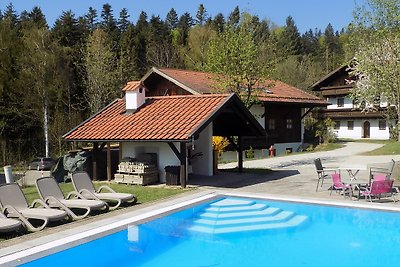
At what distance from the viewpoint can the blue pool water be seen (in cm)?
889

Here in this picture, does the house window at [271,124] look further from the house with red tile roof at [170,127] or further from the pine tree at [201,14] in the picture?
the pine tree at [201,14]

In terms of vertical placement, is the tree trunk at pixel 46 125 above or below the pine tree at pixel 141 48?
below

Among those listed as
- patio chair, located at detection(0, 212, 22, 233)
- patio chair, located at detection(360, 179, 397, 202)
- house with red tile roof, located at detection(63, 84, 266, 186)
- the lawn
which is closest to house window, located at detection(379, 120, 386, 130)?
the lawn

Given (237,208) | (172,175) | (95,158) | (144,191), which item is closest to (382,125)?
(172,175)

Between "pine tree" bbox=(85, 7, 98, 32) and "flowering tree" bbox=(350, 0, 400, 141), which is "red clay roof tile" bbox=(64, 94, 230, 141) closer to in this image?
"flowering tree" bbox=(350, 0, 400, 141)

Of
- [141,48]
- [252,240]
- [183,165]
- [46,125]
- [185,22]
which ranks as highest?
[185,22]

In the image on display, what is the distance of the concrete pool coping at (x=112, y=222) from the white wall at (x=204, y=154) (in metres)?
4.23

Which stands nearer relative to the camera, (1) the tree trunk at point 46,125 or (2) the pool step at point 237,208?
(2) the pool step at point 237,208

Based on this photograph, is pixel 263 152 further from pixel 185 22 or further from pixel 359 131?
pixel 185 22

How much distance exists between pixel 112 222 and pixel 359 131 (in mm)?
43991

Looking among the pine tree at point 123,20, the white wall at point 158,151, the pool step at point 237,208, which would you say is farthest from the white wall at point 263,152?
the pine tree at point 123,20

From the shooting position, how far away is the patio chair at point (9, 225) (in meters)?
9.06

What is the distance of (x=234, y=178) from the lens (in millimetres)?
18188

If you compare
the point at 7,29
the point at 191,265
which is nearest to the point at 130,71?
the point at 7,29
